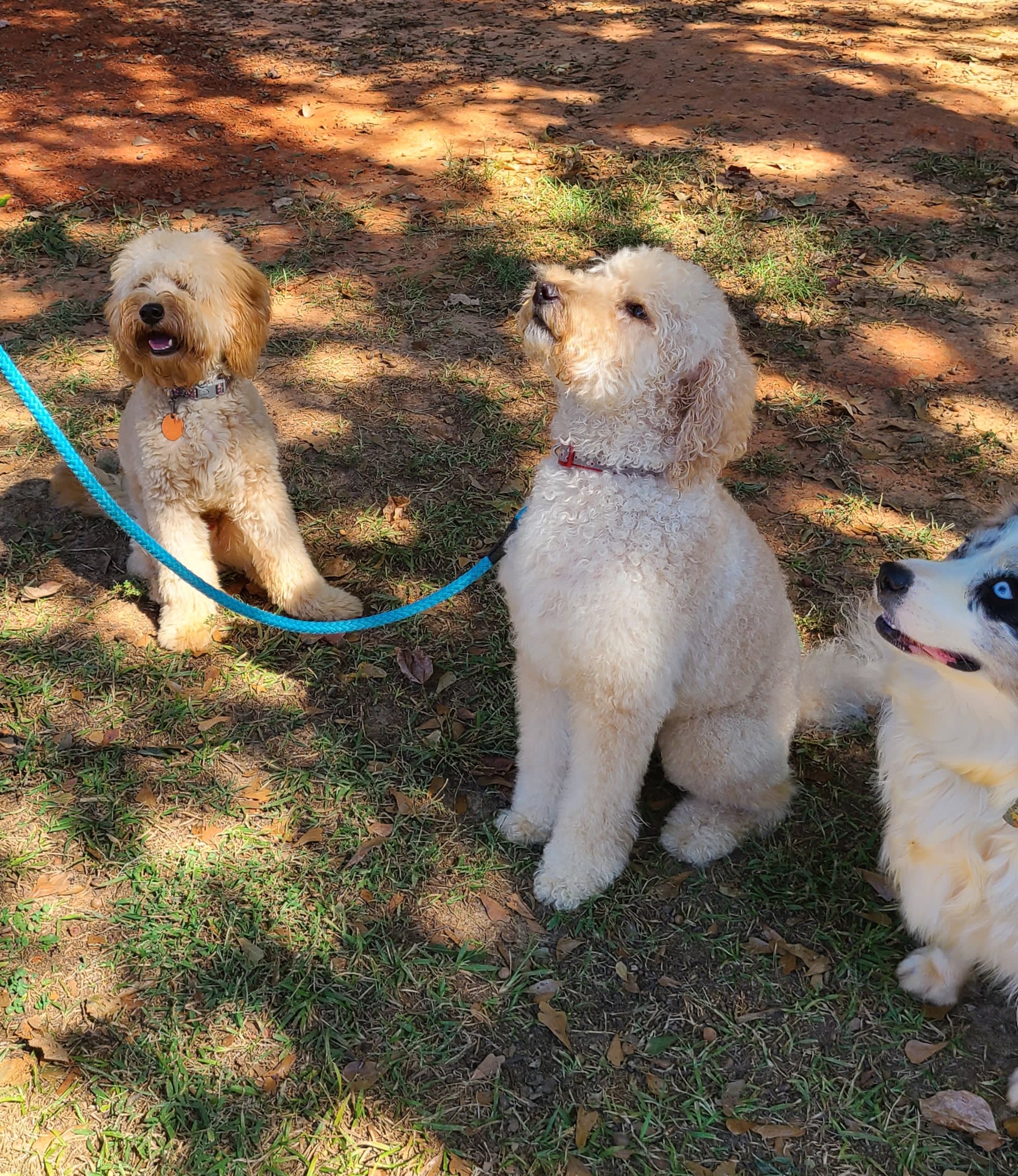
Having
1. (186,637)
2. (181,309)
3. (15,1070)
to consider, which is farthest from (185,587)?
(15,1070)

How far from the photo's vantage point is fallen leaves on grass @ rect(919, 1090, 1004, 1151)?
7.57 feet

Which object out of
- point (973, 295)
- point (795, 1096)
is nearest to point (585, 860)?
point (795, 1096)

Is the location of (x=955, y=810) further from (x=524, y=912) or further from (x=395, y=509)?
(x=395, y=509)

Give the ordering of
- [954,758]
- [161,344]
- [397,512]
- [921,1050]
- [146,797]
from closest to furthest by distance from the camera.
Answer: [954,758], [921,1050], [146,797], [161,344], [397,512]

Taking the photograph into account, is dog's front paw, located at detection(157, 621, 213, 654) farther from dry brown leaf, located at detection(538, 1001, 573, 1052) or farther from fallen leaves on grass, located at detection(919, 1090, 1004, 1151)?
fallen leaves on grass, located at detection(919, 1090, 1004, 1151)

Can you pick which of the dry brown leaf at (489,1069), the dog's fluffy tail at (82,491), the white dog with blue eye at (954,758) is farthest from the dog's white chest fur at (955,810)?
the dog's fluffy tail at (82,491)

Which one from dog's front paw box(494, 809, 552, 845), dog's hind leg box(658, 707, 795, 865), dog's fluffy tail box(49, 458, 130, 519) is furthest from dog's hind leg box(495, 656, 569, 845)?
dog's fluffy tail box(49, 458, 130, 519)

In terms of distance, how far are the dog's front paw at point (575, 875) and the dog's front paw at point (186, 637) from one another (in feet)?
5.34

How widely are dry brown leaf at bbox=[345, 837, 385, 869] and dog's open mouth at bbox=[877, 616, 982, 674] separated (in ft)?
5.58

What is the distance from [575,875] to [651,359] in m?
1.52

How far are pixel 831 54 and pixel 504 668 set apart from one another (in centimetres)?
726

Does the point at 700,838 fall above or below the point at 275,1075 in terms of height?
above

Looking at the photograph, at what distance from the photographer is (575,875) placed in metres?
2.79

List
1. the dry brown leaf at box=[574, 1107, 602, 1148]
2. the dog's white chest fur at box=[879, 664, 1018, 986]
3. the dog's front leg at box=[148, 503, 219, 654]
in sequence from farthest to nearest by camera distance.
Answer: the dog's front leg at box=[148, 503, 219, 654]
the dry brown leaf at box=[574, 1107, 602, 1148]
the dog's white chest fur at box=[879, 664, 1018, 986]
